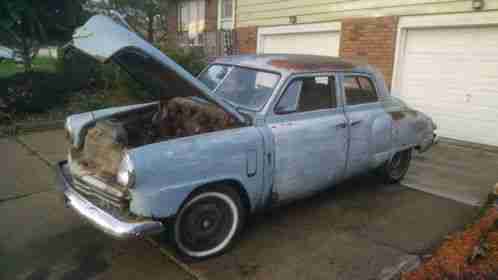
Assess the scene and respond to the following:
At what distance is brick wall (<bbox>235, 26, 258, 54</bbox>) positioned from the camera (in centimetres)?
1093

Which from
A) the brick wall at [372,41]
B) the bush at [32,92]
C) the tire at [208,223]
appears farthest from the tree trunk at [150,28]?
the tire at [208,223]

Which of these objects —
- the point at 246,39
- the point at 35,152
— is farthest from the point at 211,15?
the point at 35,152

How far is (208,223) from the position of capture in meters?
3.05

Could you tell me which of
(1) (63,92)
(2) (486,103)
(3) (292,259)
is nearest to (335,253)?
(3) (292,259)

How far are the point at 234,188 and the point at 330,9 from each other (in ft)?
22.9

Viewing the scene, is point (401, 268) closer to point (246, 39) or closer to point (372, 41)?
point (372, 41)

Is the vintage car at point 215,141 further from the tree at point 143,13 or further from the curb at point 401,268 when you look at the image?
the tree at point 143,13

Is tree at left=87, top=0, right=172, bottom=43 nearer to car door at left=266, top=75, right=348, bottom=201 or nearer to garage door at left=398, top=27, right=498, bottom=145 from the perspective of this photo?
garage door at left=398, top=27, right=498, bottom=145

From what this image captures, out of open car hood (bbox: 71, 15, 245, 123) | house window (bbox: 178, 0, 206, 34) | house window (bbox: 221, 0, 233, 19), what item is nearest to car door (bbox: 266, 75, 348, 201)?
open car hood (bbox: 71, 15, 245, 123)

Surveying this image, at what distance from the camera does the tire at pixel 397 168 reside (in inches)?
192

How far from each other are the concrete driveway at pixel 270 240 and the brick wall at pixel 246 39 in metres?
7.16

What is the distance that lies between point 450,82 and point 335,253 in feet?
18.1

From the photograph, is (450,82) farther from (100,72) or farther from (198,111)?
(100,72)

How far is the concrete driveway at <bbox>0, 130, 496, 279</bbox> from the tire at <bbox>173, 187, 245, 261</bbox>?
110mm
